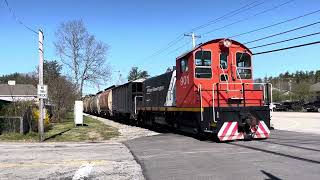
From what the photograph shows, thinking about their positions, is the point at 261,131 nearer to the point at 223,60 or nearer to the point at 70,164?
the point at 223,60

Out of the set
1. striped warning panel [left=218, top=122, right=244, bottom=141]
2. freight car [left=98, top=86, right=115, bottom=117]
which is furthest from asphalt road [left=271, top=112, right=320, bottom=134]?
freight car [left=98, top=86, right=115, bottom=117]

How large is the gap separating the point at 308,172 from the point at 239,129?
24.3 feet

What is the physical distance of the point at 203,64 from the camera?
18.5m

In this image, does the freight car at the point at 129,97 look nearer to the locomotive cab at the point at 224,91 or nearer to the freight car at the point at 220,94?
the freight car at the point at 220,94

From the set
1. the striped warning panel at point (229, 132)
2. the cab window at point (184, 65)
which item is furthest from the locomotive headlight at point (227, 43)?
the striped warning panel at point (229, 132)

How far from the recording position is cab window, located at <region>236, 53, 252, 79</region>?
62.3 feet

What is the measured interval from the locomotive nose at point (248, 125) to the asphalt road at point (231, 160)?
1.88 feet

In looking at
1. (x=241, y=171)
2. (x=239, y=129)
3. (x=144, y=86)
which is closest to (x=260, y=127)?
(x=239, y=129)

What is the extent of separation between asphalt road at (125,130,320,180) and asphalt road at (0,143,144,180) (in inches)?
20.3

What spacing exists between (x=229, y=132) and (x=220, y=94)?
65.1 inches

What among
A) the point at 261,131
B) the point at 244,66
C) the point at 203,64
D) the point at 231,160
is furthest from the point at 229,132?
the point at 231,160

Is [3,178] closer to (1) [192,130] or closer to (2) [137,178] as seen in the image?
(2) [137,178]

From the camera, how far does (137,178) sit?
403 inches

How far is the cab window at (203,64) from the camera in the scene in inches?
724
